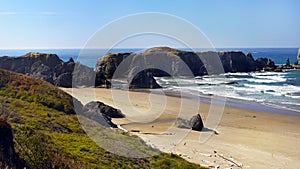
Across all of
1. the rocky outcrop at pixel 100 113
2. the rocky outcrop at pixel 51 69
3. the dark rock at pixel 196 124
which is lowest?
the dark rock at pixel 196 124

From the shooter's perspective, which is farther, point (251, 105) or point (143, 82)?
point (143, 82)

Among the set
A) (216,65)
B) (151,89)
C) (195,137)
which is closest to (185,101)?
(151,89)

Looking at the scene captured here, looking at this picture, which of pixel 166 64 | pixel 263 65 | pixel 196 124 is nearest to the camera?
pixel 196 124

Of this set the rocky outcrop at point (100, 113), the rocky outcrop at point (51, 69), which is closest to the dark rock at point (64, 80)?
the rocky outcrop at point (51, 69)

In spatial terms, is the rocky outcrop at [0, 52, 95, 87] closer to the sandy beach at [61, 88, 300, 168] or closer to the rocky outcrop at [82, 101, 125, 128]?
the sandy beach at [61, 88, 300, 168]

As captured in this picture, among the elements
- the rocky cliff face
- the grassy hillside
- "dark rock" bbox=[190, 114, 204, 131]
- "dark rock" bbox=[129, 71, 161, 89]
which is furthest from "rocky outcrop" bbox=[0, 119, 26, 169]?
the rocky cliff face

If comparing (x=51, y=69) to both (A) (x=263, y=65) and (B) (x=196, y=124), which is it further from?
(A) (x=263, y=65)

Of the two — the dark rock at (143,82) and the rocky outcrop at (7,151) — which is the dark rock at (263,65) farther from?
the rocky outcrop at (7,151)

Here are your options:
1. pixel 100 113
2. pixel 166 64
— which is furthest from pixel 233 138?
pixel 166 64
